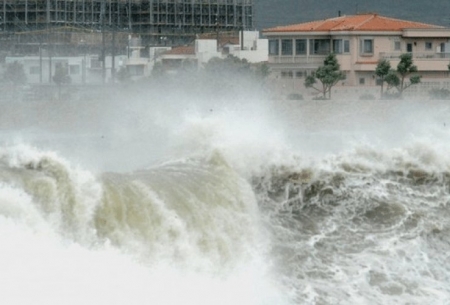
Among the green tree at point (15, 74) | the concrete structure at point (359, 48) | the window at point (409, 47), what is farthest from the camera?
the window at point (409, 47)

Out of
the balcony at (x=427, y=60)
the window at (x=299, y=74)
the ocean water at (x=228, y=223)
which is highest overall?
the balcony at (x=427, y=60)

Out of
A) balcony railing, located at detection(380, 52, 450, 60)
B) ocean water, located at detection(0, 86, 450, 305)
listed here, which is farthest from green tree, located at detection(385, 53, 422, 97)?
→ ocean water, located at detection(0, 86, 450, 305)

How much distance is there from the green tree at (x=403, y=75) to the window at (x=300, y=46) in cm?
327

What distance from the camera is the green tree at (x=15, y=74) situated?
4541 cm

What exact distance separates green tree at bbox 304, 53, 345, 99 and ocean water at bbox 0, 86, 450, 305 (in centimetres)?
1719

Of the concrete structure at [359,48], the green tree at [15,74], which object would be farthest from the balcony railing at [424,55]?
the green tree at [15,74]

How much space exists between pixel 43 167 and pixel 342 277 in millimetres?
3876

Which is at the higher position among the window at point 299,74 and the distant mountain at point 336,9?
the distant mountain at point 336,9

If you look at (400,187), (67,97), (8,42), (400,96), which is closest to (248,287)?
(400,187)

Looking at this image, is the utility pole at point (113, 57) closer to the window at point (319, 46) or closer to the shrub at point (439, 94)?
the window at point (319, 46)

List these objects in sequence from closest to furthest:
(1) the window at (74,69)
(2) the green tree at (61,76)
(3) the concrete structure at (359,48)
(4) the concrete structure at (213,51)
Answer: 1. (2) the green tree at (61,76)
2. (3) the concrete structure at (359,48)
3. (1) the window at (74,69)
4. (4) the concrete structure at (213,51)

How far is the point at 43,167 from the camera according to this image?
18578 millimetres

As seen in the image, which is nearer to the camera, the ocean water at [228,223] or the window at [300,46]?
the ocean water at [228,223]

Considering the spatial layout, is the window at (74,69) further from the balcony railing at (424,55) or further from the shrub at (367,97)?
the balcony railing at (424,55)
